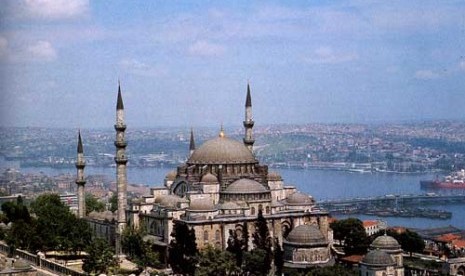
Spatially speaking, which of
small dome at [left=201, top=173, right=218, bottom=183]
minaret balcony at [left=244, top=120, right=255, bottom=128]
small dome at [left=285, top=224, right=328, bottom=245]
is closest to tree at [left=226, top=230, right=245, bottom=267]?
small dome at [left=285, top=224, right=328, bottom=245]

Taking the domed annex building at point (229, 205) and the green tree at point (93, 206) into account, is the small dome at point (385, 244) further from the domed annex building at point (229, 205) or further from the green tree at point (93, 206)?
the green tree at point (93, 206)

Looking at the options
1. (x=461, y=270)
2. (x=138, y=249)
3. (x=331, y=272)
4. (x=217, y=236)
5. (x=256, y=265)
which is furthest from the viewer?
(x=217, y=236)

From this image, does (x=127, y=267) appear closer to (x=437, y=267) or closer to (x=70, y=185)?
(x=437, y=267)

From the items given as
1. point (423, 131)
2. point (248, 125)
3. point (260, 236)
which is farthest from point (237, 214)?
point (423, 131)

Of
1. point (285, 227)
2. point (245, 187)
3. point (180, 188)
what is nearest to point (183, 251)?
point (245, 187)

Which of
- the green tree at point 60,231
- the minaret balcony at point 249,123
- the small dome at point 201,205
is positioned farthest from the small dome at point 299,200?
the green tree at point 60,231

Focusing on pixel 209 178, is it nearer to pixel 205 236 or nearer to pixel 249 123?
pixel 205 236
